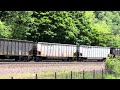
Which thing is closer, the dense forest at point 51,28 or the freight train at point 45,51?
the freight train at point 45,51

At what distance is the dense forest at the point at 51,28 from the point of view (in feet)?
201

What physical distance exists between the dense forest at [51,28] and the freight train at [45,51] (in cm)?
899

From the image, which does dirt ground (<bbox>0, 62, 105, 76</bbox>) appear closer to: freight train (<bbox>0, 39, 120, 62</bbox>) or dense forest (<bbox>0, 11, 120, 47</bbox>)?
freight train (<bbox>0, 39, 120, 62</bbox>)

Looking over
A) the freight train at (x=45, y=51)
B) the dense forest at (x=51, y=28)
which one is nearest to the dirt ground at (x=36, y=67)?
the freight train at (x=45, y=51)

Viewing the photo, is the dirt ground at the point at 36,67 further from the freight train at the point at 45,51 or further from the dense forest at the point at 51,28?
the dense forest at the point at 51,28

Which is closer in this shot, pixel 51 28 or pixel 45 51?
pixel 45 51

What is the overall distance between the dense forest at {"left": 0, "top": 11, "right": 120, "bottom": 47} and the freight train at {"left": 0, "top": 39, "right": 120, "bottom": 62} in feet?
29.5

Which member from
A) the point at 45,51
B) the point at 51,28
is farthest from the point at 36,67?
the point at 51,28

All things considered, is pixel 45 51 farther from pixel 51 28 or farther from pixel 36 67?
pixel 51 28

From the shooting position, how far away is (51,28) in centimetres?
6900

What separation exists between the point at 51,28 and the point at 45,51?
1856 cm

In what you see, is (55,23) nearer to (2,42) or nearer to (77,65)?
(77,65)

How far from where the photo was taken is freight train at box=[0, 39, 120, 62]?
→ 42.9 m
